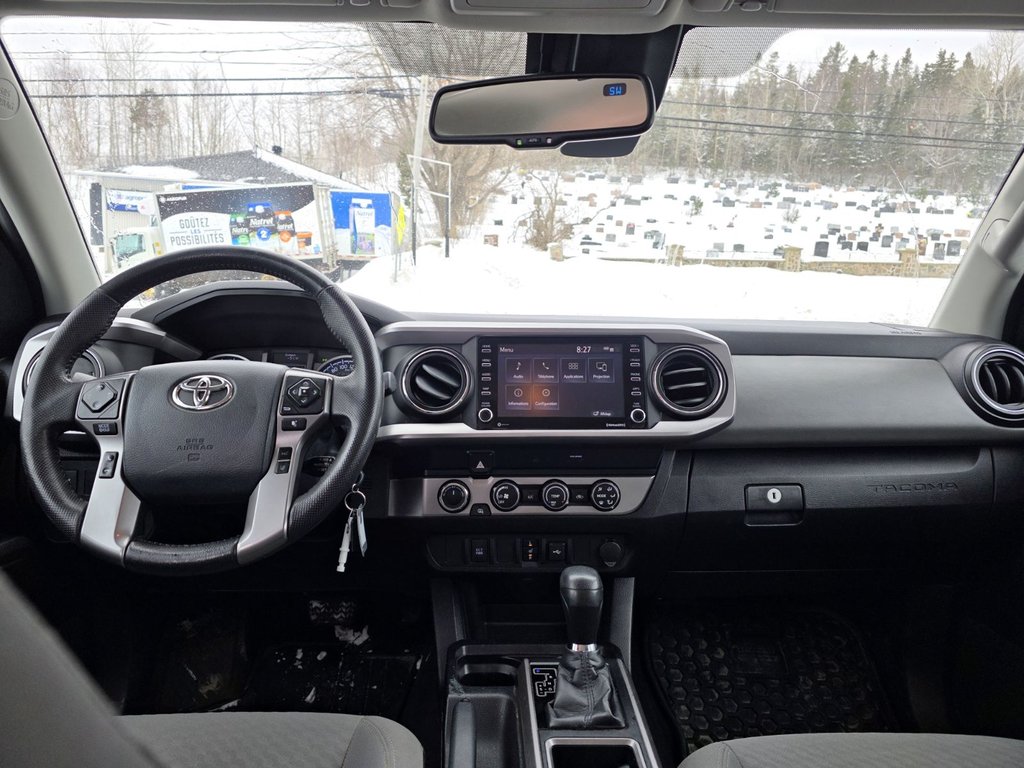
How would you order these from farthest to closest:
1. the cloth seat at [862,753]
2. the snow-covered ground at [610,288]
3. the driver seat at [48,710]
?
the snow-covered ground at [610,288], the cloth seat at [862,753], the driver seat at [48,710]

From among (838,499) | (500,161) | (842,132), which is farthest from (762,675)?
(500,161)

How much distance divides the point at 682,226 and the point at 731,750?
148 centimetres

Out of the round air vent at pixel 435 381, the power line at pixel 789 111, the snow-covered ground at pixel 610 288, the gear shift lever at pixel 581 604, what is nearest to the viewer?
the gear shift lever at pixel 581 604

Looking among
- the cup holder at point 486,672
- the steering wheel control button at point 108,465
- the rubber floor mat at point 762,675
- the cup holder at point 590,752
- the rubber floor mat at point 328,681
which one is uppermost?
the steering wheel control button at point 108,465

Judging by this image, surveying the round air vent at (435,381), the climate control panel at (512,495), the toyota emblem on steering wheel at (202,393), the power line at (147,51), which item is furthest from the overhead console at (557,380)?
the power line at (147,51)

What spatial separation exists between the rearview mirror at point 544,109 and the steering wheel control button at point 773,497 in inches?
42.6

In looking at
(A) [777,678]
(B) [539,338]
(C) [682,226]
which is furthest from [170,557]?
(A) [777,678]

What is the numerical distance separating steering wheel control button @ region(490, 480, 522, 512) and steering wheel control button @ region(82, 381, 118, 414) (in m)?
0.97

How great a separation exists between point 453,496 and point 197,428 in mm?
702

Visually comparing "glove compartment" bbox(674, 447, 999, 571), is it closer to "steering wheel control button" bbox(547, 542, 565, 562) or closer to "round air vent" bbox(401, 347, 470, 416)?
"steering wheel control button" bbox(547, 542, 565, 562)

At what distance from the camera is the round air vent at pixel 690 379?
2023mm

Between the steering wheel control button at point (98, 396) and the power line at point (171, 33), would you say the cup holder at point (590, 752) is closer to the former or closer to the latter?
the steering wheel control button at point (98, 396)

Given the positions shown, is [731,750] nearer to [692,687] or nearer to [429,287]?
[692,687]

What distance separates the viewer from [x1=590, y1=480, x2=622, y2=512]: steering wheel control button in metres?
2.04
